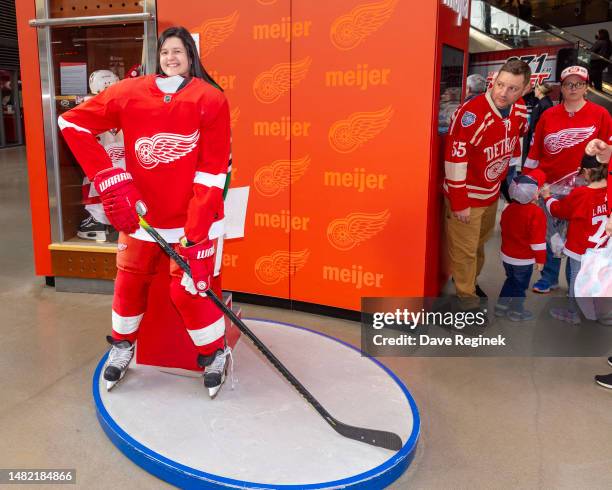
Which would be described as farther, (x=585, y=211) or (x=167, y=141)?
(x=585, y=211)

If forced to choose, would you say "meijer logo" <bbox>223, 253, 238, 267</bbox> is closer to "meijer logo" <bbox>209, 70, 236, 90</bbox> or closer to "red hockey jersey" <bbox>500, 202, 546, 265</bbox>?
"meijer logo" <bbox>209, 70, 236, 90</bbox>

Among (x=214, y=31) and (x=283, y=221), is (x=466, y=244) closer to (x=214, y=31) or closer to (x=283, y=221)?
(x=283, y=221)

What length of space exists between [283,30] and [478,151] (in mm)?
1381

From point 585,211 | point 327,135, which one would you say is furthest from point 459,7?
point 585,211

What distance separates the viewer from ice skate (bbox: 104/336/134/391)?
256 cm

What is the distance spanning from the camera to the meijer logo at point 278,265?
3.73 m

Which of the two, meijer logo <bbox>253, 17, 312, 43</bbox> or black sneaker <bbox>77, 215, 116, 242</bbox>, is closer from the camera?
meijer logo <bbox>253, 17, 312, 43</bbox>

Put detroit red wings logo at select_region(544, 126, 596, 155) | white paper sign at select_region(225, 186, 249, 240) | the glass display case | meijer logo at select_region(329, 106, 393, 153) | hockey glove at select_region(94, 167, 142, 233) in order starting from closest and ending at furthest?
hockey glove at select_region(94, 167, 142, 233) < white paper sign at select_region(225, 186, 249, 240) < meijer logo at select_region(329, 106, 393, 153) < the glass display case < detroit red wings logo at select_region(544, 126, 596, 155)

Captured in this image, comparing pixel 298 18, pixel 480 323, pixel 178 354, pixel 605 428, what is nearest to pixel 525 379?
pixel 605 428

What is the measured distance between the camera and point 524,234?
3.66 meters

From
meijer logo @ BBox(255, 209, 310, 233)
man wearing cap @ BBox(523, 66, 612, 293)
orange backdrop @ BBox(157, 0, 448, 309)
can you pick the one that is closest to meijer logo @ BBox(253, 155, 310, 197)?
orange backdrop @ BBox(157, 0, 448, 309)

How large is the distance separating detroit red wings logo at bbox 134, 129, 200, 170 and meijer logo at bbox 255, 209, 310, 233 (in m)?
1.36

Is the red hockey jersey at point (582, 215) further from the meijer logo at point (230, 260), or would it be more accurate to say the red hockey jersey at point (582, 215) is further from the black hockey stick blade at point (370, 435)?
the meijer logo at point (230, 260)

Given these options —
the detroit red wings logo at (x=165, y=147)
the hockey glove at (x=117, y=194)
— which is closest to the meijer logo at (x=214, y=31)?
the detroit red wings logo at (x=165, y=147)
